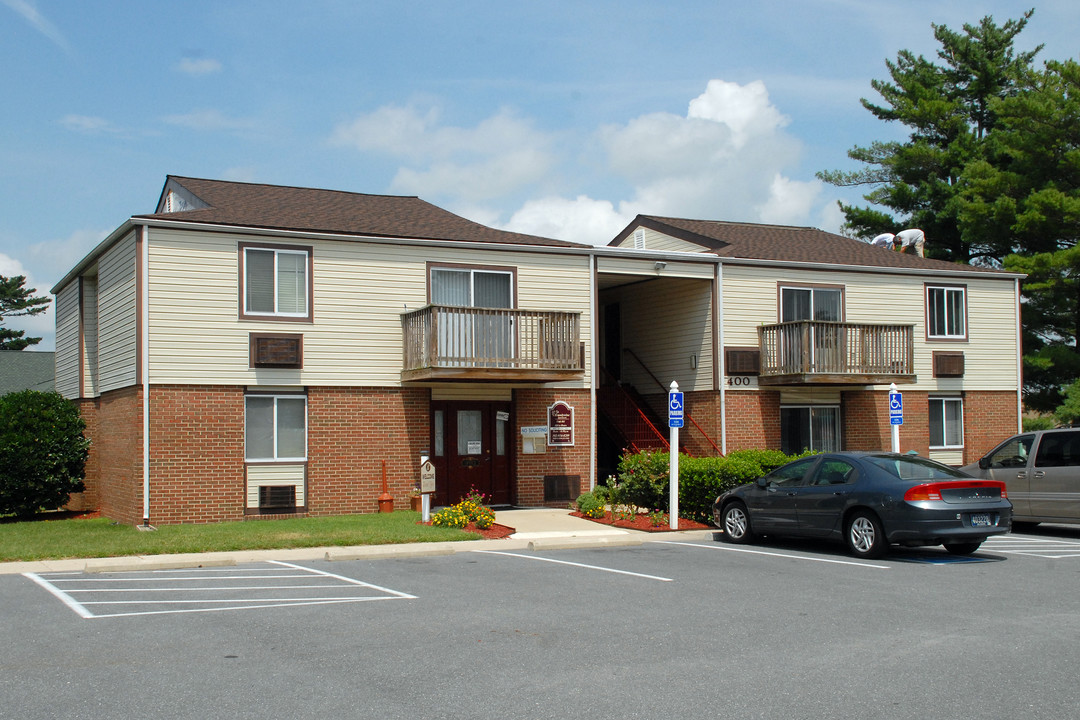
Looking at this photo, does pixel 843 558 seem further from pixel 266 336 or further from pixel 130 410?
pixel 130 410

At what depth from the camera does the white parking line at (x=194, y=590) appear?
10.2m

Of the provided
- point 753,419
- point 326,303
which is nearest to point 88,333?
point 326,303

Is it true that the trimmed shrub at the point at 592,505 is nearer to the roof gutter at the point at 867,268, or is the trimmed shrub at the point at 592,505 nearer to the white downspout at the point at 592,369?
the white downspout at the point at 592,369

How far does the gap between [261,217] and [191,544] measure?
737cm

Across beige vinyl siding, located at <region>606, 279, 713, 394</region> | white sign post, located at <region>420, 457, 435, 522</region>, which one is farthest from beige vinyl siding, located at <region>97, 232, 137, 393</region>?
beige vinyl siding, located at <region>606, 279, 713, 394</region>

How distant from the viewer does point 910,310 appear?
25500 mm

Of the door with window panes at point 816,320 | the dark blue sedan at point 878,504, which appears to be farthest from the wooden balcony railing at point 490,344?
the dark blue sedan at point 878,504

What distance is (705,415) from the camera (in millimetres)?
23875

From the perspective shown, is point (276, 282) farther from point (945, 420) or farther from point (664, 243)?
point (945, 420)

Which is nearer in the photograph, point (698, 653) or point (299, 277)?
point (698, 653)

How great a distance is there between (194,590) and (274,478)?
7954mm

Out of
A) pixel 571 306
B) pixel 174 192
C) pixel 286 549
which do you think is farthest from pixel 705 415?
pixel 174 192

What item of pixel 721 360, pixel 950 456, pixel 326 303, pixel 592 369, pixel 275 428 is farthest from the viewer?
pixel 950 456

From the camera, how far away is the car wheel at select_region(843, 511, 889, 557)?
1348 cm
